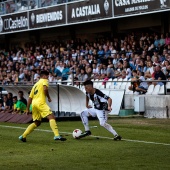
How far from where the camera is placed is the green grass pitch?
37.5 ft

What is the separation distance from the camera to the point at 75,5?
35.2 m

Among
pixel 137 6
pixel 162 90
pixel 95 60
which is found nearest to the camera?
pixel 162 90

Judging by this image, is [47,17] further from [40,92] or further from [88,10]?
[40,92]

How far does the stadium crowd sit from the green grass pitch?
295 inches

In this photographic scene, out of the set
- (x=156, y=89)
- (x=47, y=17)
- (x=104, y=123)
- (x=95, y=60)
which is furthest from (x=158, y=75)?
(x=47, y=17)

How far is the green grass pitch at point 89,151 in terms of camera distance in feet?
37.5

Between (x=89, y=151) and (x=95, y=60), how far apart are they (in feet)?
59.5

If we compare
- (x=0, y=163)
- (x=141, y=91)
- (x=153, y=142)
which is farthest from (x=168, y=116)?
(x=0, y=163)

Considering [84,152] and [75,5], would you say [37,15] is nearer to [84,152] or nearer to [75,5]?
→ [75,5]

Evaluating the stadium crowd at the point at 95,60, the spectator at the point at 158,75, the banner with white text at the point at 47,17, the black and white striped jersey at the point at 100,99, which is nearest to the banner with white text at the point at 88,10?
the banner with white text at the point at 47,17

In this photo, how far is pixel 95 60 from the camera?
31609 millimetres

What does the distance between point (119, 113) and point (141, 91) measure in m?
1.27

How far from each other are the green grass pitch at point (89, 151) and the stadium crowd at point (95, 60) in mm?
7493

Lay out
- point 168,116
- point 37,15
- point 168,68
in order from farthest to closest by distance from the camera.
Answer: point 37,15
point 168,68
point 168,116
